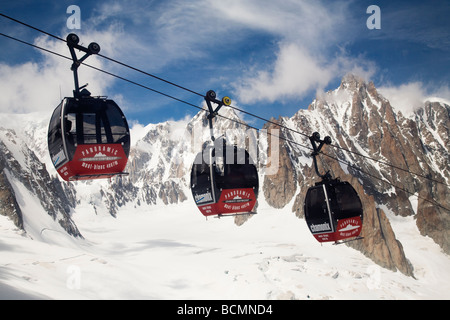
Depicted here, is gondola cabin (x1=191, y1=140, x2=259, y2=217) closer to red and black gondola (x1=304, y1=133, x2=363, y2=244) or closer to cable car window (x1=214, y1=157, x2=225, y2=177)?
cable car window (x1=214, y1=157, x2=225, y2=177)

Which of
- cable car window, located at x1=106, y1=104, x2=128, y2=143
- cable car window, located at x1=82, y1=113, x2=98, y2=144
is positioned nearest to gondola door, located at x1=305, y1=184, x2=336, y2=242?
cable car window, located at x1=106, y1=104, x2=128, y2=143

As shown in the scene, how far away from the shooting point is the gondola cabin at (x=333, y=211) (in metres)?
11.8

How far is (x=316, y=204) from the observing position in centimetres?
1222

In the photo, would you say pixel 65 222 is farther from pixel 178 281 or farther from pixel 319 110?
pixel 319 110

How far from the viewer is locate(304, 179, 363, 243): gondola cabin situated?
11.8m

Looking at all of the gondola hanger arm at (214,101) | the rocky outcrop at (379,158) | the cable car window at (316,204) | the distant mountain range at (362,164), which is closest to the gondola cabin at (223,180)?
the gondola hanger arm at (214,101)

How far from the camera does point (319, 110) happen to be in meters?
178

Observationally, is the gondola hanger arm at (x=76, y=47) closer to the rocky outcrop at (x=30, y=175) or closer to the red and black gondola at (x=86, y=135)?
the red and black gondola at (x=86, y=135)

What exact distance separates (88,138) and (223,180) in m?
4.10

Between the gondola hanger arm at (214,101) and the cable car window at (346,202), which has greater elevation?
the gondola hanger arm at (214,101)

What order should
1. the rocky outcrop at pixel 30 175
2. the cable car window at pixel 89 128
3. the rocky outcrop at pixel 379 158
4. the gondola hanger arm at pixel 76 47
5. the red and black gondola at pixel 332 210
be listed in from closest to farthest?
the gondola hanger arm at pixel 76 47, the cable car window at pixel 89 128, the red and black gondola at pixel 332 210, the rocky outcrop at pixel 30 175, the rocky outcrop at pixel 379 158

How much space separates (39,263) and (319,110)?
159 meters

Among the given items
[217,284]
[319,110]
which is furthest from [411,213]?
[217,284]

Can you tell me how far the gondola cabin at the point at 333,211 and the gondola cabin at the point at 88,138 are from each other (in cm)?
667
